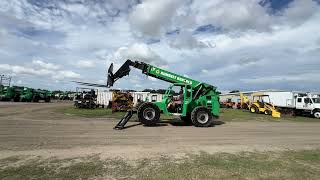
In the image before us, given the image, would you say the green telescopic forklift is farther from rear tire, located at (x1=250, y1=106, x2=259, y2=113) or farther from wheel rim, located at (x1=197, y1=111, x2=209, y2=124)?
wheel rim, located at (x1=197, y1=111, x2=209, y2=124)

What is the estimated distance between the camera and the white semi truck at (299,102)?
37.5 m

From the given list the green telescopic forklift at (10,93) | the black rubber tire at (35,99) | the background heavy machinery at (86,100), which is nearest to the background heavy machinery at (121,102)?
the background heavy machinery at (86,100)

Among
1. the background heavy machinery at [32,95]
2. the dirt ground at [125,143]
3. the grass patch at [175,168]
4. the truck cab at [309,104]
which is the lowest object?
the grass patch at [175,168]

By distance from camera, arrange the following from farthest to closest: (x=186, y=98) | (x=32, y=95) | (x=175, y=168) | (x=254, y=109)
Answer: (x=32, y=95) → (x=254, y=109) → (x=186, y=98) → (x=175, y=168)

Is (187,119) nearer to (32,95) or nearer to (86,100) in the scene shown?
(86,100)

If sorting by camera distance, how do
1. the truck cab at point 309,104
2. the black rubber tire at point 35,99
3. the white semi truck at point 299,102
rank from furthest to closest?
the black rubber tire at point 35,99
the white semi truck at point 299,102
the truck cab at point 309,104

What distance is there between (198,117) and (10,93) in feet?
165

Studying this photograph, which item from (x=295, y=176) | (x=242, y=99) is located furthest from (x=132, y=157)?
(x=242, y=99)

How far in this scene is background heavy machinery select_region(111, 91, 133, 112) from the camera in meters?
33.6

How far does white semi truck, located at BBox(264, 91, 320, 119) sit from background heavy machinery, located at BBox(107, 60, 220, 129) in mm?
20079

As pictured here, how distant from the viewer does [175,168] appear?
29.3 ft

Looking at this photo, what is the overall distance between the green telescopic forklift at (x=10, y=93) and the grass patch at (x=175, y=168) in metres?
57.3

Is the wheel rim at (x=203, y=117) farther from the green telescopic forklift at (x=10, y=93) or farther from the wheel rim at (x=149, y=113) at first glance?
the green telescopic forklift at (x=10, y=93)

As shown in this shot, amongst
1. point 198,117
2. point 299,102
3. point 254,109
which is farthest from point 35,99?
point 198,117
